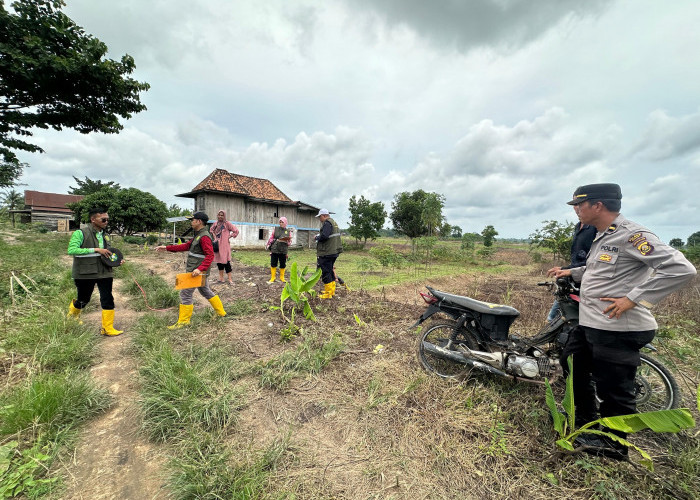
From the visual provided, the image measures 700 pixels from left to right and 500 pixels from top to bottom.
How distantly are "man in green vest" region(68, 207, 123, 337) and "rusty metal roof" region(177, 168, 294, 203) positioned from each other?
2002 centimetres

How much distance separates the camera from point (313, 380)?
292 cm

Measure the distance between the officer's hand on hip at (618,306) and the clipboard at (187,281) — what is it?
16.2 feet

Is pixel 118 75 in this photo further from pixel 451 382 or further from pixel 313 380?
pixel 451 382

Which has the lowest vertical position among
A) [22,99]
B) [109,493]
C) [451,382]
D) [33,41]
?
[109,493]

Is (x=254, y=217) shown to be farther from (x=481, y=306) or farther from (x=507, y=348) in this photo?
(x=507, y=348)

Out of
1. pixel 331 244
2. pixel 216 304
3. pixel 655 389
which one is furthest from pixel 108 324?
pixel 655 389

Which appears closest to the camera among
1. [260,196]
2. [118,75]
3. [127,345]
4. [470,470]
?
[470,470]

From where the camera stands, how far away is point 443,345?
3176 millimetres

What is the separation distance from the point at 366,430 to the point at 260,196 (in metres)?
26.0

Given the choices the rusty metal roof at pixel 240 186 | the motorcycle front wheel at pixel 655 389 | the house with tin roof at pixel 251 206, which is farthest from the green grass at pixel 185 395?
the rusty metal roof at pixel 240 186

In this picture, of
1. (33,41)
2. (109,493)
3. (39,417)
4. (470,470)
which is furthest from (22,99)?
(470,470)

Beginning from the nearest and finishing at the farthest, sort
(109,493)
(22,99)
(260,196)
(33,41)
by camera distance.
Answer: (109,493) < (33,41) < (22,99) < (260,196)

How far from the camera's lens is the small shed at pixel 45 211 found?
3812 centimetres

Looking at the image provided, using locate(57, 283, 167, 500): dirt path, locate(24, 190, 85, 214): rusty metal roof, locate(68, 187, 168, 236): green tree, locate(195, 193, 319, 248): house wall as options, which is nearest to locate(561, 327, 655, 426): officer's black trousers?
locate(57, 283, 167, 500): dirt path
